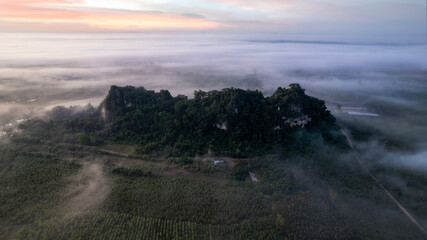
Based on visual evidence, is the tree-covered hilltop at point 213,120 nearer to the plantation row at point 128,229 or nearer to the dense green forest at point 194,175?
the dense green forest at point 194,175

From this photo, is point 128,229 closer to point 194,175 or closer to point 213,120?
point 194,175

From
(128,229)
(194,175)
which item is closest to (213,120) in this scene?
(194,175)

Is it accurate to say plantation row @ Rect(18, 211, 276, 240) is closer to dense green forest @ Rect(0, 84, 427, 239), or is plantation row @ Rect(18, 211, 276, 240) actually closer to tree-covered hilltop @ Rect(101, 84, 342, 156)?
dense green forest @ Rect(0, 84, 427, 239)

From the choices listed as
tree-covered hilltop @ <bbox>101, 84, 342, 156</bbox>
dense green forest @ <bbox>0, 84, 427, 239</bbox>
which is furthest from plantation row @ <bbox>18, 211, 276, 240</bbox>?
tree-covered hilltop @ <bbox>101, 84, 342, 156</bbox>

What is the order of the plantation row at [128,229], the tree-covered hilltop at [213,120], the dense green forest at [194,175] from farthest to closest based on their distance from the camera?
the tree-covered hilltop at [213,120] → the dense green forest at [194,175] → the plantation row at [128,229]

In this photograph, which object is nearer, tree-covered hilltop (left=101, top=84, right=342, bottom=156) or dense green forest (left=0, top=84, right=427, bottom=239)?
dense green forest (left=0, top=84, right=427, bottom=239)

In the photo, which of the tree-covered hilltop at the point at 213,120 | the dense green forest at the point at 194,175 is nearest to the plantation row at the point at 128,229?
the dense green forest at the point at 194,175

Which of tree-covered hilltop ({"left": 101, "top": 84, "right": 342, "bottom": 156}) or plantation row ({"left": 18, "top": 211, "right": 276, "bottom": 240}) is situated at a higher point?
tree-covered hilltop ({"left": 101, "top": 84, "right": 342, "bottom": 156})

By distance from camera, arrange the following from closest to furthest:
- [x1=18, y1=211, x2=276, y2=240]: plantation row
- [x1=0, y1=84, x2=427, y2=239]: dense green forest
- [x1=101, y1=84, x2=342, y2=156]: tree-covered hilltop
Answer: [x1=18, y1=211, x2=276, y2=240]: plantation row, [x1=0, y1=84, x2=427, y2=239]: dense green forest, [x1=101, y1=84, x2=342, y2=156]: tree-covered hilltop
